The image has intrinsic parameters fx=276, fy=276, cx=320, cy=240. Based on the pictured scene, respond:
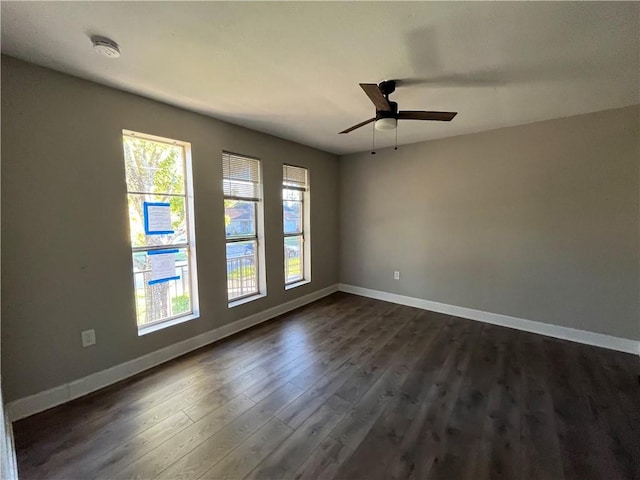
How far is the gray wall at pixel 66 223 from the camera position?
1.88 meters

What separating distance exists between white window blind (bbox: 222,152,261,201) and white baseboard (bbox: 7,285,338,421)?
157 cm

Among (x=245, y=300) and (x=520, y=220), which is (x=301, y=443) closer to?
(x=245, y=300)

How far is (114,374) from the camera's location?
7.78 feet

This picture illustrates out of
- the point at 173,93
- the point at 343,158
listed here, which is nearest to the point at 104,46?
the point at 173,93

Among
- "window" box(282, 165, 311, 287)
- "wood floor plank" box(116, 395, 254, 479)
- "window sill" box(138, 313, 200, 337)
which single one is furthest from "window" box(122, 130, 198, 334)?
"window" box(282, 165, 311, 287)

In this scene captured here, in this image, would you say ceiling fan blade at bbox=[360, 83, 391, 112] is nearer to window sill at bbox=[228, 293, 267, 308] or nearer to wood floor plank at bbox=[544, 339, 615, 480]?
wood floor plank at bbox=[544, 339, 615, 480]

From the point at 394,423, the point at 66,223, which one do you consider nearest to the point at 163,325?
the point at 66,223

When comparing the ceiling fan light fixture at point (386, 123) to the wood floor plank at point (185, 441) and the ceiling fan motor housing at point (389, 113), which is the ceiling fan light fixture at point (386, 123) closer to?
the ceiling fan motor housing at point (389, 113)

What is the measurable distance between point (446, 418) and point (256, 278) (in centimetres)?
263

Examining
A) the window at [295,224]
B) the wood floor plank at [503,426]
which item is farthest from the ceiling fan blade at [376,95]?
the wood floor plank at [503,426]

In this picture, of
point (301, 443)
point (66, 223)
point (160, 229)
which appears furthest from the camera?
point (160, 229)

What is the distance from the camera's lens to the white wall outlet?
2.21m

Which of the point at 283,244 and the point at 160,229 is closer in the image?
the point at 160,229

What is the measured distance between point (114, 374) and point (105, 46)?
8.12 feet
